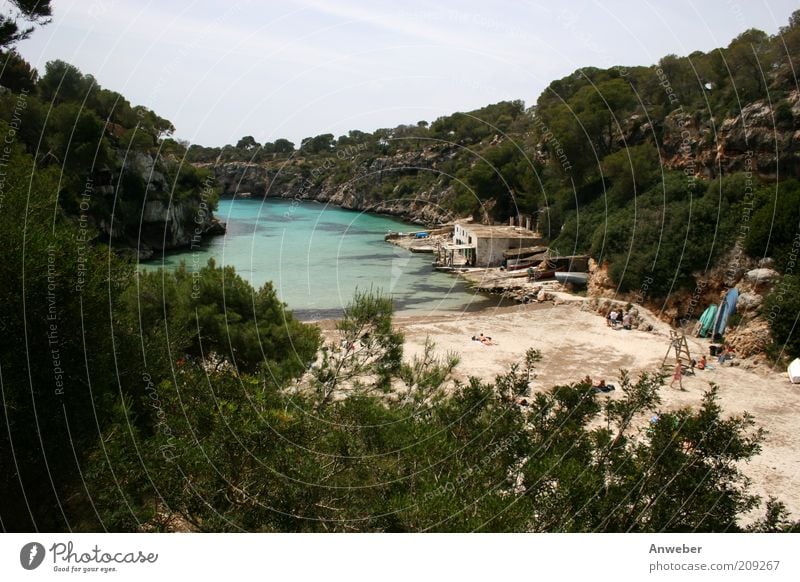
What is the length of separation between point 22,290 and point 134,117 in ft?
176

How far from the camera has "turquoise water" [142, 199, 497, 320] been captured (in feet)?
119

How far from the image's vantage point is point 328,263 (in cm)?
4950

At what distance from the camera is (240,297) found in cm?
1378

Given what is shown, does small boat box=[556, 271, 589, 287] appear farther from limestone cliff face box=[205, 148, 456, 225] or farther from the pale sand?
limestone cliff face box=[205, 148, 456, 225]

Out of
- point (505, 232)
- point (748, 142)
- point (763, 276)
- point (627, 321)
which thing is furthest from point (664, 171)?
point (763, 276)

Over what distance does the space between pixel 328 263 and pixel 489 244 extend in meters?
12.7

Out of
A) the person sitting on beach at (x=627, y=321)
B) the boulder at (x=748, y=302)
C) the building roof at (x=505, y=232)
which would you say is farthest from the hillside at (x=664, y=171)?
the person sitting on beach at (x=627, y=321)

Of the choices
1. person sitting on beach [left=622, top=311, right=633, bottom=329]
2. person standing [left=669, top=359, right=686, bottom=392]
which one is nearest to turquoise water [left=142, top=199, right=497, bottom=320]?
person sitting on beach [left=622, top=311, right=633, bottom=329]

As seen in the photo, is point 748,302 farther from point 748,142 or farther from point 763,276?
point 748,142

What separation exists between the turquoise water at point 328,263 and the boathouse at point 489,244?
3.22m

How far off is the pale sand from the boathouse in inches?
537

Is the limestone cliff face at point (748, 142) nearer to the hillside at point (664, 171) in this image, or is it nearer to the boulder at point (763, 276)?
the hillside at point (664, 171)

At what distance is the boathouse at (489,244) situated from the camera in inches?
1838

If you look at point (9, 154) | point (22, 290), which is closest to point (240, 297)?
point (9, 154)
